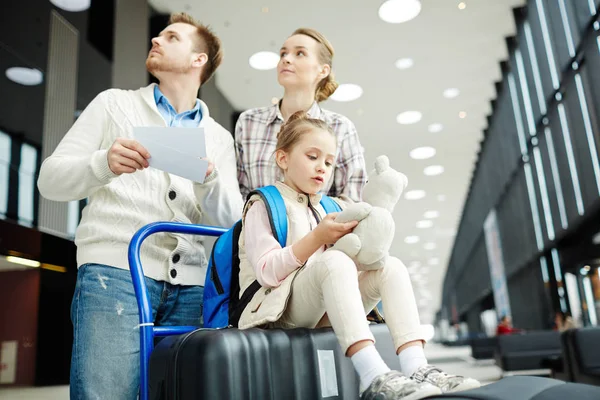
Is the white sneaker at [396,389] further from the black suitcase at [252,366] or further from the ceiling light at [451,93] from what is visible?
the ceiling light at [451,93]

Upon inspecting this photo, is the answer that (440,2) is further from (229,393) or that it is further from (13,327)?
(13,327)

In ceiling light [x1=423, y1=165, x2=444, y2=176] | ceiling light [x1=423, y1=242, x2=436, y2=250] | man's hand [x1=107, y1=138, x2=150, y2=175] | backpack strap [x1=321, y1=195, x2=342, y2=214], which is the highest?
ceiling light [x1=423, y1=165, x2=444, y2=176]

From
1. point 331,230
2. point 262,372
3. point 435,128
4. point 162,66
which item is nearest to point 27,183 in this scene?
point 162,66

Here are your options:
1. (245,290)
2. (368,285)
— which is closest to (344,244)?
(368,285)

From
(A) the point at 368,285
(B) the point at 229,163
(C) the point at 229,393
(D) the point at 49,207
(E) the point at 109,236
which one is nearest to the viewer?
(C) the point at 229,393

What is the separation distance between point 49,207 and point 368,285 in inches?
231

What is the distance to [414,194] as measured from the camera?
15.6 m

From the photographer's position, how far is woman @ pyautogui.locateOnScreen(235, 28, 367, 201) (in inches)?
84.8

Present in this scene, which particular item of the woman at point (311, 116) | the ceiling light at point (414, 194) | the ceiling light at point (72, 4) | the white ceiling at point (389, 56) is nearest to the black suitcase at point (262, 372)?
the woman at point (311, 116)

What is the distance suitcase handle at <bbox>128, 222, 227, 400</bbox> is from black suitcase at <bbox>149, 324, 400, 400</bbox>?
226 millimetres

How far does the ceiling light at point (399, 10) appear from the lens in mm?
6957

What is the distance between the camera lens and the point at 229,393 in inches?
41.4

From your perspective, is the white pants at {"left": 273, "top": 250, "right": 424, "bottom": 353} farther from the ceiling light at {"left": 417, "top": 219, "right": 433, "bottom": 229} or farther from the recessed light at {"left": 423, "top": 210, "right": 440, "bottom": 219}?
the ceiling light at {"left": 417, "top": 219, "right": 433, "bottom": 229}

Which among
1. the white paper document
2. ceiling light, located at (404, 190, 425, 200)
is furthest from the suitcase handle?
ceiling light, located at (404, 190, 425, 200)
